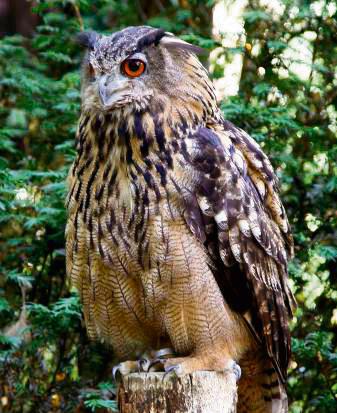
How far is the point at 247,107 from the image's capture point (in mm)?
4309

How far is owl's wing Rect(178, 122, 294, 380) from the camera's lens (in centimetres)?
300

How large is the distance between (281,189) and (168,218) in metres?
1.83

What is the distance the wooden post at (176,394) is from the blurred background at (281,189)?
1.25 metres

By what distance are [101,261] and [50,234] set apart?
5.14ft

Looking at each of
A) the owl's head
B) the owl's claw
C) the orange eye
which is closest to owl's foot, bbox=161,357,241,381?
the owl's claw

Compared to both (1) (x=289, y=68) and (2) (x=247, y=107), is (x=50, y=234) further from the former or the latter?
(1) (x=289, y=68)

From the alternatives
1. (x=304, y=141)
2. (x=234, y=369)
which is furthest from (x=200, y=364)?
(x=304, y=141)

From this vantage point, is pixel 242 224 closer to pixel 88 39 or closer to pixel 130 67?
pixel 130 67

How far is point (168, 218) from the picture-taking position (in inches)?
115

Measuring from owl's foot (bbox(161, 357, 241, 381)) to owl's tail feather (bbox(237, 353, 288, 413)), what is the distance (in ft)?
1.06

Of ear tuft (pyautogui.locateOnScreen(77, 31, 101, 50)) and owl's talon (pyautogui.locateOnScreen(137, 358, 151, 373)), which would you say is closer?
owl's talon (pyautogui.locateOnScreen(137, 358, 151, 373))

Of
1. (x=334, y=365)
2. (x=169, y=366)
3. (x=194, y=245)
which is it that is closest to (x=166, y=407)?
(x=169, y=366)

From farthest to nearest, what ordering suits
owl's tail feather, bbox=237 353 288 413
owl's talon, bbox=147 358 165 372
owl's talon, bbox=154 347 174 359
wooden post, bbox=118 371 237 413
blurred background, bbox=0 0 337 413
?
1. blurred background, bbox=0 0 337 413
2. owl's tail feather, bbox=237 353 288 413
3. owl's talon, bbox=154 347 174 359
4. owl's talon, bbox=147 358 165 372
5. wooden post, bbox=118 371 237 413

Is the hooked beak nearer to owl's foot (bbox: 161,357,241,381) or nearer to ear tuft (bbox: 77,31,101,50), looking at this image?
ear tuft (bbox: 77,31,101,50)
